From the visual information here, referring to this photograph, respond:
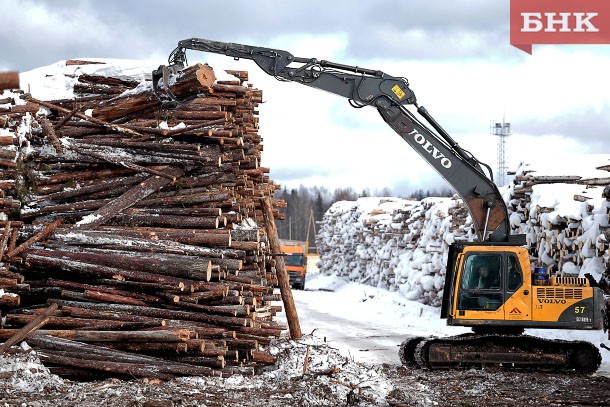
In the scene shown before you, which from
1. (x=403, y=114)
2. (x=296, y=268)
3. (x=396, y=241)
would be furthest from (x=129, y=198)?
(x=296, y=268)

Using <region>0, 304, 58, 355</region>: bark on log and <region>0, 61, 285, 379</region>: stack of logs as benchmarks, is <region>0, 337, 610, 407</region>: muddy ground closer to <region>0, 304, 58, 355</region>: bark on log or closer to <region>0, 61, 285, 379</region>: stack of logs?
<region>0, 304, 58, 355</region>: bark on log

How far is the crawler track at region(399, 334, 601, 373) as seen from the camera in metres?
14.4

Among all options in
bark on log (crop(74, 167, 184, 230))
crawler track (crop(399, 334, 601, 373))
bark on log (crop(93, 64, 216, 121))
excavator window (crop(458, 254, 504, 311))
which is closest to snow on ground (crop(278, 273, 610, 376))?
crawler track (crop(399, 334, 601, 373))

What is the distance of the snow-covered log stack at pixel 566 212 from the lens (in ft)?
57.6

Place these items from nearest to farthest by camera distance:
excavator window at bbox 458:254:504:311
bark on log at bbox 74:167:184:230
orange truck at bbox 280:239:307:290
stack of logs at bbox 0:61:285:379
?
stack of logs at bbox 0:61:285:379
bark on log at bbox 74:167:184:230
excavator window at bbox 458:254:504:311
orange truck at bbox 280:239:307:290

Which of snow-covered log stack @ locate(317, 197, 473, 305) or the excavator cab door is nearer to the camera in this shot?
the excavator cab door

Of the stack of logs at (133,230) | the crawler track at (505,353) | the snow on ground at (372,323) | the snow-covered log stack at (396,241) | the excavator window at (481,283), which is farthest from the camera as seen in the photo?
the snow-covered log stack at (396,241)

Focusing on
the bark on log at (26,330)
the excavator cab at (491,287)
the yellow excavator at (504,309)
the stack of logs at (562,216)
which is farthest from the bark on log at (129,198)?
the stack of logs at (562,216)

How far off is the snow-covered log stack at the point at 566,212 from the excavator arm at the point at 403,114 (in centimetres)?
337

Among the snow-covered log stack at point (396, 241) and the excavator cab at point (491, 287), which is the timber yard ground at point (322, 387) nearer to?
the excavator cab at point (491, 287)

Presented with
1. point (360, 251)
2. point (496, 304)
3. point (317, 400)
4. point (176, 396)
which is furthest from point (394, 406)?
point (360, 251)

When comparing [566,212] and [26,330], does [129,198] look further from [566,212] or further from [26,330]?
[566,212]

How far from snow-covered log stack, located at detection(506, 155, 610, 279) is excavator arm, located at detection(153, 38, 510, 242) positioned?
133 inches

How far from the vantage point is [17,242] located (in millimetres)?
12812
